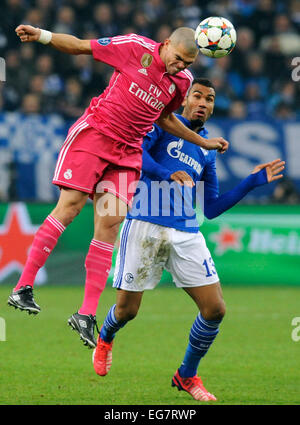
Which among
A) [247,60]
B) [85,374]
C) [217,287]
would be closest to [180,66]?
[217,287]

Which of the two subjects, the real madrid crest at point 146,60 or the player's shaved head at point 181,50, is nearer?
the player's shaved head at point 181,50

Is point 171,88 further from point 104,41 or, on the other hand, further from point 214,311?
point 214,311

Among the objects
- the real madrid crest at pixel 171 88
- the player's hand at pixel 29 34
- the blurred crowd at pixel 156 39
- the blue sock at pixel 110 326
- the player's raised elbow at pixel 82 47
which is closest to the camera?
the player's hand at pixel 29 34

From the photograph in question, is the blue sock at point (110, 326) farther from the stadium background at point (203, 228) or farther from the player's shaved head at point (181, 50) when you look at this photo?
the player's shaved head at point (181, 50)

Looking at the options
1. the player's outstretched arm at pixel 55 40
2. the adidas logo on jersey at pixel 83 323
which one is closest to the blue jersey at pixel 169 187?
the player's outstretched arm at pixel 55 40

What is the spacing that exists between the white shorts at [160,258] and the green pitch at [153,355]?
0.92 metres

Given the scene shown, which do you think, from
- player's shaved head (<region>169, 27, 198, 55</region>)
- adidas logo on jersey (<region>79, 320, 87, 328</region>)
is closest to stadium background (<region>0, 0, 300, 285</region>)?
adidas logo on jersey (<region>79, 320, 87, 328</region>)

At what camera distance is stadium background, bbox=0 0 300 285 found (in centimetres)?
1315

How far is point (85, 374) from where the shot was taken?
7695 millimetres

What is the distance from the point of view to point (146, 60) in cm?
601

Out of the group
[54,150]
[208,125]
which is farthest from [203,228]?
[54,150]

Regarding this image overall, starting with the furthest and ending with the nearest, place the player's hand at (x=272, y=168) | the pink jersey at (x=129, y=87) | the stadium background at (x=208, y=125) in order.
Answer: the stadium background at (x=208, y=125) → the player's hand at (x=272, y=168) → the pink jersey at (x=129, y=87)

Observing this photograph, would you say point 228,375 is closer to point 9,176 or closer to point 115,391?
point 115,391

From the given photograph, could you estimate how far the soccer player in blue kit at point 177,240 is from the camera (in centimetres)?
665
